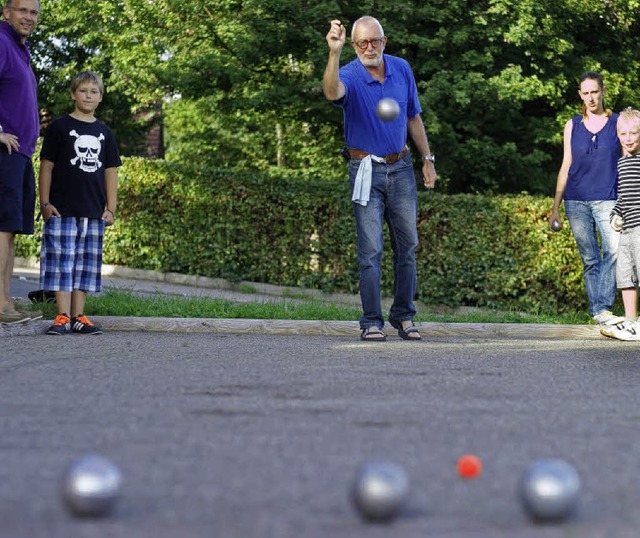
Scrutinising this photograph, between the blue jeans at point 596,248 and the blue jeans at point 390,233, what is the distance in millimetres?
1786

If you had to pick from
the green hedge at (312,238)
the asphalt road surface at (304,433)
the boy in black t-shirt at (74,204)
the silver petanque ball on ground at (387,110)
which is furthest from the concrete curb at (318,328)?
the green hedge at (312,238)

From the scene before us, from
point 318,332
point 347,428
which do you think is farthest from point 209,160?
point 347,428

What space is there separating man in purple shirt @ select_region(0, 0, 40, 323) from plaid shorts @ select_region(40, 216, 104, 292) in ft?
0.69

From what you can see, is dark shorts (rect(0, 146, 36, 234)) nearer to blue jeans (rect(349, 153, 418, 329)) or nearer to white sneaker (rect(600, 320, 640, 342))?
blue jeans (rect(349, 153, 418, 329))

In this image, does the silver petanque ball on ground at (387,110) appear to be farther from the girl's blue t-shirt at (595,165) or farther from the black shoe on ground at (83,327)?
the black shoe on ground at (83,327)

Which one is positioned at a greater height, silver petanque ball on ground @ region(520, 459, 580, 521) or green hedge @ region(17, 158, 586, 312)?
green hedge @ region(17, 158, 586, 312)

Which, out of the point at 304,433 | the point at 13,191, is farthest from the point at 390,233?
the point at 304,433

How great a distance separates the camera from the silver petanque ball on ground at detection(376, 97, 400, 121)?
302 inches

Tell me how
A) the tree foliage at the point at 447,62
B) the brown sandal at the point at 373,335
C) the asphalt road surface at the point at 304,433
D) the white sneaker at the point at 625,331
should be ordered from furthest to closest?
the tree foliage at the point at 447,62
the white sneaker at the point at 625,331
the brown sandal at the point at 373,335
the asphalt road surface at the point at 304,433

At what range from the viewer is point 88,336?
26.5 feet

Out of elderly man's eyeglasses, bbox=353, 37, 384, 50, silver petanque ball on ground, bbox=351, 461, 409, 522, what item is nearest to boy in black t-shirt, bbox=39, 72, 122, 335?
elderly man's eyeglasses, bbox=353, 37, 384, 50

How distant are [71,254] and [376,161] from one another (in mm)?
2311

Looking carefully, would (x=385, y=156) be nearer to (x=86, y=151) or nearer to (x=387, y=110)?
(x=387, y=110)

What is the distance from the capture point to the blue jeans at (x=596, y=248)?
9.03 metres
